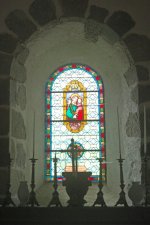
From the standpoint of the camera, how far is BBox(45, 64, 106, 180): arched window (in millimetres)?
4836

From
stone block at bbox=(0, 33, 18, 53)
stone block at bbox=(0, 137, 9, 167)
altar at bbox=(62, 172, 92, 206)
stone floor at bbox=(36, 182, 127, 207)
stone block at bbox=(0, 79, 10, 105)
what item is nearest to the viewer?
altar at bbox=(62, 172, 92, 206)

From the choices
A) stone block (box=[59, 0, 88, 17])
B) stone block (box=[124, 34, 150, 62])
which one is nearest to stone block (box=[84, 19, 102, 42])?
stone block (box=[59, 0, 88, 17])

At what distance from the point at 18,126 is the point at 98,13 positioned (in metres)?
1.35

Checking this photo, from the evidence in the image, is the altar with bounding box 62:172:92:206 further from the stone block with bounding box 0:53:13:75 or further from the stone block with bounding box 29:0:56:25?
the stone block with bounding box 29:0:56:25

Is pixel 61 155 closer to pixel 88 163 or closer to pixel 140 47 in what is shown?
pixel 88 163

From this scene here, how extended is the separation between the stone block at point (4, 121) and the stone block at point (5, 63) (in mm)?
368

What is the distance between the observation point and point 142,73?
3777 millimetres

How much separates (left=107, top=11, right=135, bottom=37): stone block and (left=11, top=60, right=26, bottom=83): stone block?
3.22 ft

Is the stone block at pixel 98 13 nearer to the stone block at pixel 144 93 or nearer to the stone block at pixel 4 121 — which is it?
the stone block at pixel 144 93

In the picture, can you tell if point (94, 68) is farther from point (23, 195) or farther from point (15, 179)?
point (23, 195)

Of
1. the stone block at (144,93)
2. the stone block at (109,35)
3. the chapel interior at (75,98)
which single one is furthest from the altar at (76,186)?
the stone block at (109,35)

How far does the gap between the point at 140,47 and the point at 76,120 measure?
1.50 metres

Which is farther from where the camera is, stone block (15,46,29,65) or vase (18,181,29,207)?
stone block (15,46,29,65)

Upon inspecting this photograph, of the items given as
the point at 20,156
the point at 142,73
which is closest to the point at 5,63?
the point at 20,156
